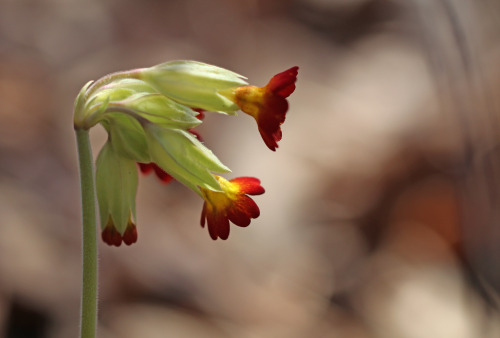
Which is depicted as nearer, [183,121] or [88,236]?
[88,236]

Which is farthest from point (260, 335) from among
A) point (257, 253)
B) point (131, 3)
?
point (131, 3)

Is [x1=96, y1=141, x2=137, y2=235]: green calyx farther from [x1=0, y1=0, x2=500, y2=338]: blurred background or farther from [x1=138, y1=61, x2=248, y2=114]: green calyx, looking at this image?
[x1=0, y1=0, x2=500, y2=338]: blurred background

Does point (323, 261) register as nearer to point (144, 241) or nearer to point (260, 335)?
point (260, 335)

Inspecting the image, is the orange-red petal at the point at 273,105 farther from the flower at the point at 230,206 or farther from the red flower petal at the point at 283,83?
the flower at the point at 230,206

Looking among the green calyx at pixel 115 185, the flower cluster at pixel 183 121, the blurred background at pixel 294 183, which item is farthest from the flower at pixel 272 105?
Result: the blurred background at pixel 294 183

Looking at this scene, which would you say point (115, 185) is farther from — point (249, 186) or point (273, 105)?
point (273, 105)

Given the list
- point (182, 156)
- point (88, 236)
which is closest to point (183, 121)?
point (182, 156)
